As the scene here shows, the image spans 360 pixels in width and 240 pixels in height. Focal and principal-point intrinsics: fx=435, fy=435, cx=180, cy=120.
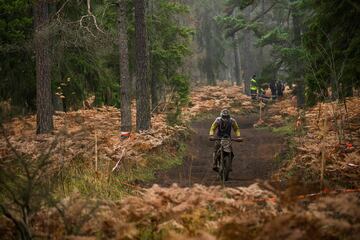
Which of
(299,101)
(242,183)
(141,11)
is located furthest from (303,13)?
(242,183)

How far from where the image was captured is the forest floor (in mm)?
5207

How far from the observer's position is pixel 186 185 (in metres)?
10.5

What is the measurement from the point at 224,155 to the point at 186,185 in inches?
78.7

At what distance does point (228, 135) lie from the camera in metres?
12.2

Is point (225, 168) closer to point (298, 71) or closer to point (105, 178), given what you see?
point (105, 178)

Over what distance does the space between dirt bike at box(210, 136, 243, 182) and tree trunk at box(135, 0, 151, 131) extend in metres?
4.03

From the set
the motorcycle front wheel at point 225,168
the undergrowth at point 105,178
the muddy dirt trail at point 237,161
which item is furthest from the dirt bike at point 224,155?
the undergrowth at point 105,178

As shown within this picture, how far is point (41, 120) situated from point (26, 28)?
3909 millimetres

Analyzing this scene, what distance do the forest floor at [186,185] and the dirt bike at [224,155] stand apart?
1.00ft

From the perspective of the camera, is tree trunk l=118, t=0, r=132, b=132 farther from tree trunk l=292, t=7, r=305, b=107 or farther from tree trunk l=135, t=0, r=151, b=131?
tree trunk l=292, t=7, r=305, b=107

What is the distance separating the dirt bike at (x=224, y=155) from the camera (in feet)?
38.9

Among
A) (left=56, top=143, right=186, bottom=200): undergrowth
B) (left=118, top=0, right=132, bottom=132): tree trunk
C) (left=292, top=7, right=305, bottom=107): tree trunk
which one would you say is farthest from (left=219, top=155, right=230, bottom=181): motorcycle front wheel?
(left=292, top=7, right=305, bottom=107): tree trunk

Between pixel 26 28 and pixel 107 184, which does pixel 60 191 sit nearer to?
pixel 107 184

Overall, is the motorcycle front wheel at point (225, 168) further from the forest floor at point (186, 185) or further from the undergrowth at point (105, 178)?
the undergrowth at point (105, 178)
